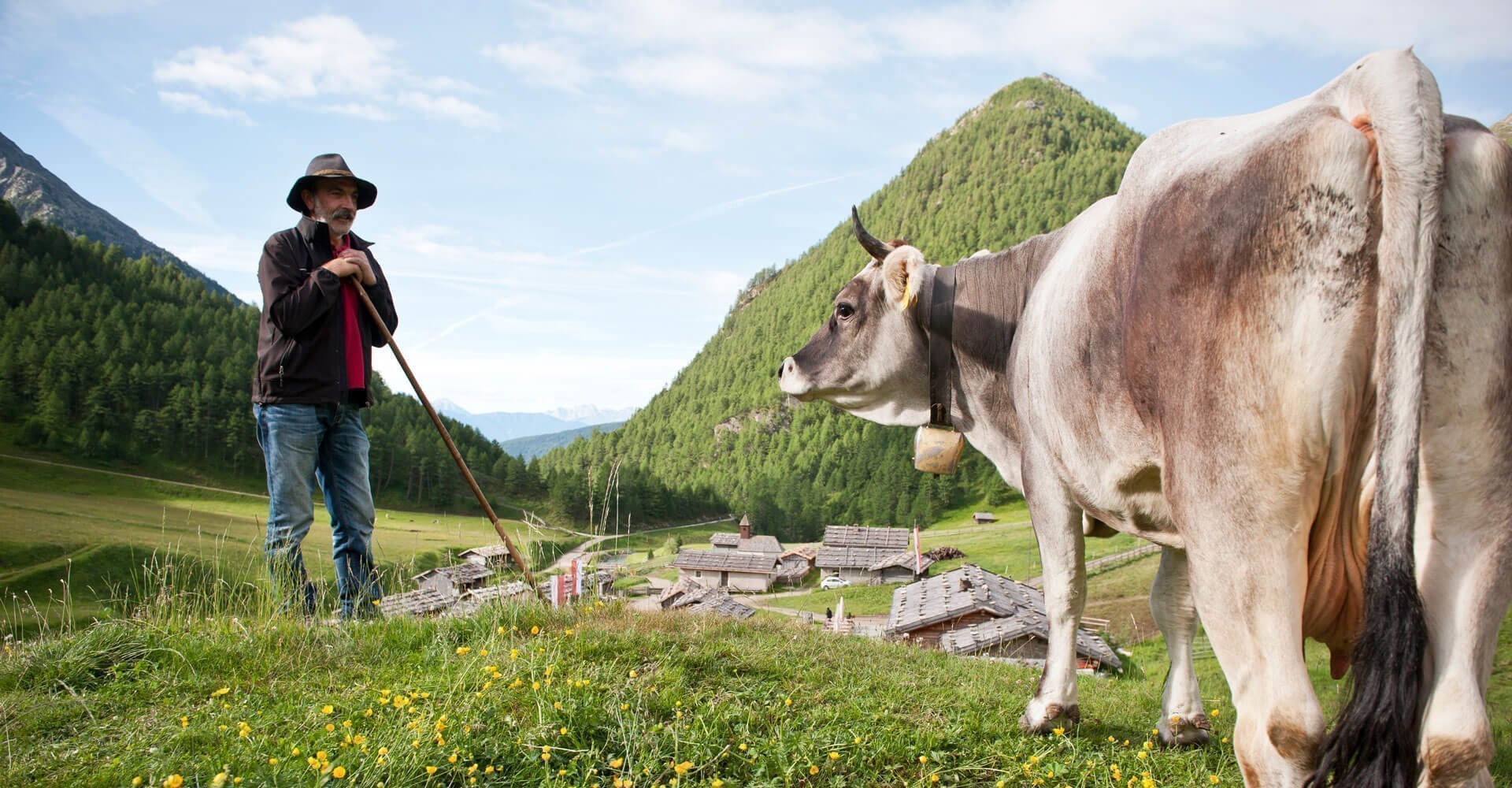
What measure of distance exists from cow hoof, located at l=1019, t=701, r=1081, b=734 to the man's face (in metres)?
5.85

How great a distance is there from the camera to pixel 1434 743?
2410mm

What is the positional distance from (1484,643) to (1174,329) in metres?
1.27

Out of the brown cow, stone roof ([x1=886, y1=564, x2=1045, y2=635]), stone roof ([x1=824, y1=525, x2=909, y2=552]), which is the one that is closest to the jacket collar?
the brown cow

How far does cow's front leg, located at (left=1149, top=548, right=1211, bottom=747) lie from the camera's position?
4734mm

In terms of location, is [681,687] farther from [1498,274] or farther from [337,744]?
[1498,274]

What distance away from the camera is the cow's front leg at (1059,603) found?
4500mm

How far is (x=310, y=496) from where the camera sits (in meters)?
6.19

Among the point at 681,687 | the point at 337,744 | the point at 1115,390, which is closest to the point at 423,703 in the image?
the point at 337,744

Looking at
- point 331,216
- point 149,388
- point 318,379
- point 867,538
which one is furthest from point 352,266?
point 149,388

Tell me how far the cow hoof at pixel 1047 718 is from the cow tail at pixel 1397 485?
6.76 ft

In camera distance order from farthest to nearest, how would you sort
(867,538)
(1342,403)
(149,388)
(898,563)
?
(149,388), (867,538), (898,563), (1342,403)

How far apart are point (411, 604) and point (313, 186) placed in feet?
10.8

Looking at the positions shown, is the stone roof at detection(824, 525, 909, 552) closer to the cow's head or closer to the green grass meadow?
the green grass meadow

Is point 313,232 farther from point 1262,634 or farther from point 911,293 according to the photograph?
point 1262,634
